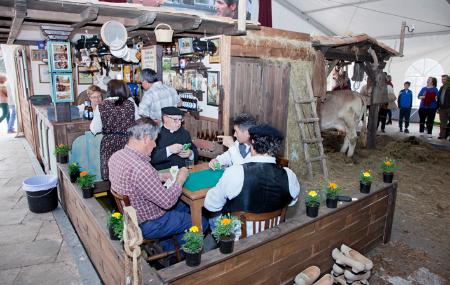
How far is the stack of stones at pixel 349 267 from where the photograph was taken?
3584mm

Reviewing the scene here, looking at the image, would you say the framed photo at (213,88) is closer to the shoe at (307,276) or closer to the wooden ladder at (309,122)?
the wooden ladder at (309,122)

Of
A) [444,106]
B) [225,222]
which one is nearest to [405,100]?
[444,106]

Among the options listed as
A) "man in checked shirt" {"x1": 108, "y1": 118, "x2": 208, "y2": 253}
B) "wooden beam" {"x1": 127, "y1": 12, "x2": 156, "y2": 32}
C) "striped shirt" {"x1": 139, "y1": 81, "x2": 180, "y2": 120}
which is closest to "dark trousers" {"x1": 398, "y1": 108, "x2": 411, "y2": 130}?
"striped shirt" {"x1": 139, "y1": 81, "x2": 180, "y2": 120}

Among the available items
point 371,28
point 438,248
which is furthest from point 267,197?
point 371,28

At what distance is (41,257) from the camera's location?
4.22 m

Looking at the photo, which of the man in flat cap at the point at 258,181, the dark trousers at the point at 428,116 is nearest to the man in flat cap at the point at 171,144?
the man in flat cap at the point at 258,181

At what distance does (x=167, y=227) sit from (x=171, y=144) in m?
1.42

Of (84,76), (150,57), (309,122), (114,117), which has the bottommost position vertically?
(309,122)

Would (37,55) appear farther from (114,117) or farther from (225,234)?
(225,234)

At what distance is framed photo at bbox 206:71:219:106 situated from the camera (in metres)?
6.00

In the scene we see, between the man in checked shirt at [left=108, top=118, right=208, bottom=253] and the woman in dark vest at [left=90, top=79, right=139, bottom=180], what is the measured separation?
1.90m

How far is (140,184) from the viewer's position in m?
2.96

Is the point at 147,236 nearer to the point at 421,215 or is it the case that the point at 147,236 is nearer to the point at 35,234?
the point at 35,234

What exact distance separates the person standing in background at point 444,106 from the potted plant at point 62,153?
11.6 m
